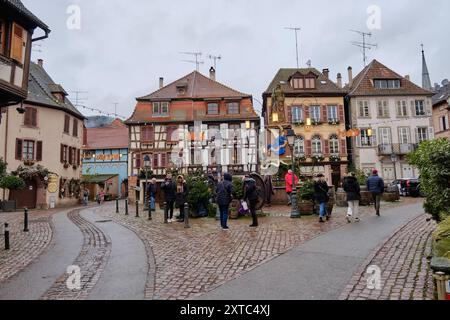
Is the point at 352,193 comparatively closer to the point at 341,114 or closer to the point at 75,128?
the point at 341,114

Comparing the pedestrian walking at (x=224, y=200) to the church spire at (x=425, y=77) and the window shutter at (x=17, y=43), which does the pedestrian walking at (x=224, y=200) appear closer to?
the window shutter at (x=17, y=43)

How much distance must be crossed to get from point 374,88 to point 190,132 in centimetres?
1937

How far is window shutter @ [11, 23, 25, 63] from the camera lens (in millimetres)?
12469

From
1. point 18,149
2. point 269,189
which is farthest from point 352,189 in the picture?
point 18,149

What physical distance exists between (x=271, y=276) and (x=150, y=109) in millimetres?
30747

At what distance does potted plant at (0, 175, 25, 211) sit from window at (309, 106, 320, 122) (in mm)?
25741

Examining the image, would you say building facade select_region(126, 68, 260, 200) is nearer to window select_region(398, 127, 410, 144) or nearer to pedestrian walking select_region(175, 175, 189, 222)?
window select_region(398, 127, 410, 144)

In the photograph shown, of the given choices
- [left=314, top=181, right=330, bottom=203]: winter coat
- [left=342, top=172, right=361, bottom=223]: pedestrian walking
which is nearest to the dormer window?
[left=342, top=172, right=361, bottom=223]: pedestrian walking

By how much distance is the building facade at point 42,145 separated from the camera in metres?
26.0

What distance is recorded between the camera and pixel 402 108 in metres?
35.1

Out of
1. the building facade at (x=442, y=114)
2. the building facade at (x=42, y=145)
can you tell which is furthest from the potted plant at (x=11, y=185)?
the building facade at (x=442, y=114)

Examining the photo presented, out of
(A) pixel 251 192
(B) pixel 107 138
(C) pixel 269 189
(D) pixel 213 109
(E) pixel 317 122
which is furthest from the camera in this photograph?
(B) pixel 107 138

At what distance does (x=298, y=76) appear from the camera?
35.0 m
